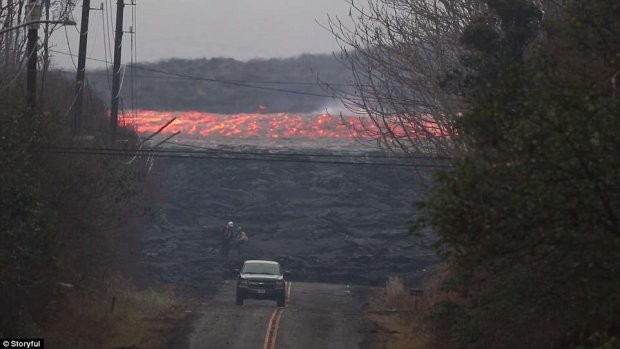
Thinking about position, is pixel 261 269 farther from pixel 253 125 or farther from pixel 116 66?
pixel 253 125

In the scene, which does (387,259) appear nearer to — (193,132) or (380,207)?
(380,207)

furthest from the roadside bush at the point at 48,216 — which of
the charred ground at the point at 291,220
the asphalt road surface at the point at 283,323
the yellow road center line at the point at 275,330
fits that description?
the charred ground at the point at 291,220

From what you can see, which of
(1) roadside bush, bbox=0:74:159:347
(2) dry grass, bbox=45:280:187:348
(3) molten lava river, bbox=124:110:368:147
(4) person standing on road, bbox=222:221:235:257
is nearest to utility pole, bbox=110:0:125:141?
(1) roadside bush, bbox=0:74:159:347

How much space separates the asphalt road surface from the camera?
3400 cm

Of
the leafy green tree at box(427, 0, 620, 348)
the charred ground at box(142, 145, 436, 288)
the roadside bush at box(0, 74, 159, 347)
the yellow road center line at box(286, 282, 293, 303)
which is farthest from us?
the charred ground at box(142, 145, 436, 288)

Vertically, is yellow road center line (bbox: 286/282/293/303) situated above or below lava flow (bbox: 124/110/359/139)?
below

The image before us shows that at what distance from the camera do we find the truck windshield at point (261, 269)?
47.1 meters

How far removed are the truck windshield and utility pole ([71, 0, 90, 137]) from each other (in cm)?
1135

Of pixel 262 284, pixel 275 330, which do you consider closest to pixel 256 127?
pixel 262 284

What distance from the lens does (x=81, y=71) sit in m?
38.4

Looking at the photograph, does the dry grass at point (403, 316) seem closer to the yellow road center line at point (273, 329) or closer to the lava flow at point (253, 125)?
the yellow road center line at point (273, 329)

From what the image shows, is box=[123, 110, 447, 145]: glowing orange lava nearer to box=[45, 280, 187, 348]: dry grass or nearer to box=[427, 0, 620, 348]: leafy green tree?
box=[45, 280, 187, 348]: dry grass

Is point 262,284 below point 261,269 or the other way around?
below

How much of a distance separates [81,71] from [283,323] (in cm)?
1107
